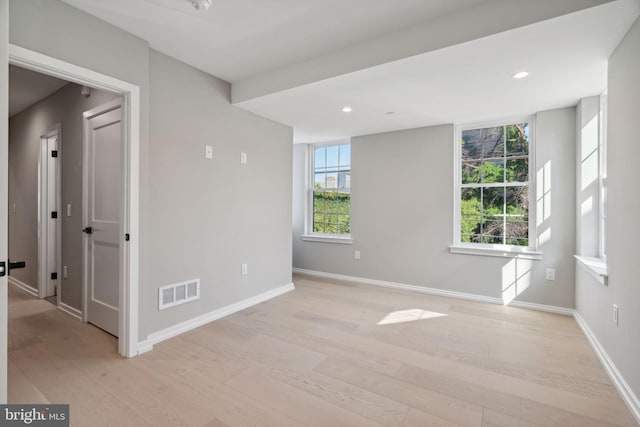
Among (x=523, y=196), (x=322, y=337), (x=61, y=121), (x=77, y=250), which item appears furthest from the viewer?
(x=523, y=196)

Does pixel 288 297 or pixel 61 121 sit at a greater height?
pixel 61 121

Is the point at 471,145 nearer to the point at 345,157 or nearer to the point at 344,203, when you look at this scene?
the point at 345,157

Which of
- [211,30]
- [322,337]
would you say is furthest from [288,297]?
[211,30]

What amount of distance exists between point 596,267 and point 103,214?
443 centimetres

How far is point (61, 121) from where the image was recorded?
3.33m

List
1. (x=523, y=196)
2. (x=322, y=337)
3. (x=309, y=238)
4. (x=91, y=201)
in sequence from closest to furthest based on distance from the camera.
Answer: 1. (x=322, y=337)
2. (x=91, y=201)
3. (x=523, y=196)
4. (x=309, y=238)

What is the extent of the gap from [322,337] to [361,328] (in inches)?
17.3

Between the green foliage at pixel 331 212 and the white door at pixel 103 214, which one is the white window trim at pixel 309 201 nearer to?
the green foliage at pixel 331 212

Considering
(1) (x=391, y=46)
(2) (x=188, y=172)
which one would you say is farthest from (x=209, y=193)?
(1) (x=391, y=46)

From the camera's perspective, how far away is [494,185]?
12.6 feet

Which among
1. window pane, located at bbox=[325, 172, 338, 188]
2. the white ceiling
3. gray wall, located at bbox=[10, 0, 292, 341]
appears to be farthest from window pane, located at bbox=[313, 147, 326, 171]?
gray wall, located at bbox=[10, 0, 292, 341]

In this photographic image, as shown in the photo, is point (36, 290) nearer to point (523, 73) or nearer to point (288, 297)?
point (288, 297)

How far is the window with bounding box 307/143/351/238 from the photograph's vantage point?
501 centimetres

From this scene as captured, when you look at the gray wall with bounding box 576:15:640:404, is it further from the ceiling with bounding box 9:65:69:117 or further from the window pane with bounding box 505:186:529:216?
the ceiling with bounding box 9:65:69:117
